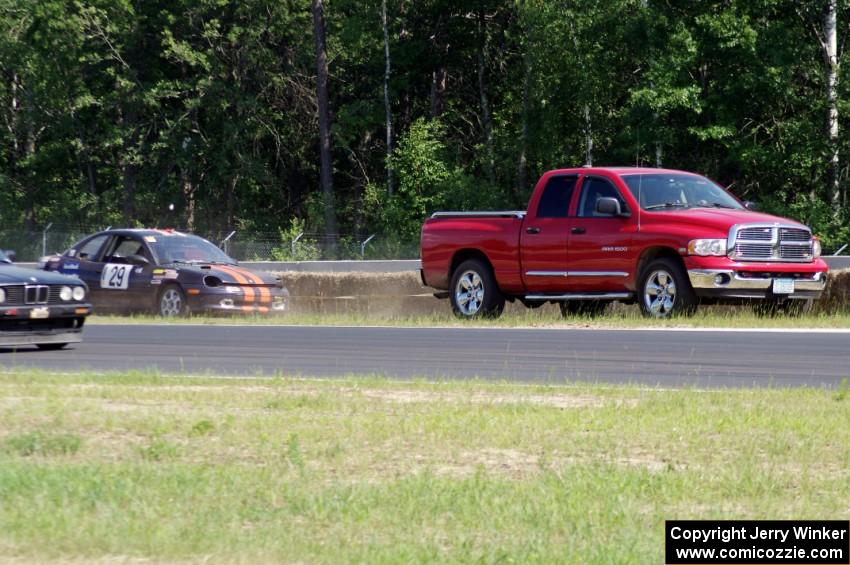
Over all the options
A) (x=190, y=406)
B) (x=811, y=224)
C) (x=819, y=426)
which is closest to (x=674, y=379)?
(x=819, y=426)

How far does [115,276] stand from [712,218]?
10.5m

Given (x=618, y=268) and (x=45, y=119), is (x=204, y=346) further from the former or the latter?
(x=45, y=119)

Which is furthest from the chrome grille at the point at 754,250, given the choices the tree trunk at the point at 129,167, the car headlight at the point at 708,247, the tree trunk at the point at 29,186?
the tree trunk at the point at 29,186

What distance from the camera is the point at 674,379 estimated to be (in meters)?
11.3

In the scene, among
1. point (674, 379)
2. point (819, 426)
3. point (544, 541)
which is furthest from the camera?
point (674, 379)

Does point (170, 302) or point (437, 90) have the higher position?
point (437, 90)

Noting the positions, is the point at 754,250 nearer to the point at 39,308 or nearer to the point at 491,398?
the point at 491,398

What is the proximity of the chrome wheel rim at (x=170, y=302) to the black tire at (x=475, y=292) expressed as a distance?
505 cm

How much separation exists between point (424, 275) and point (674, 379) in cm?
936

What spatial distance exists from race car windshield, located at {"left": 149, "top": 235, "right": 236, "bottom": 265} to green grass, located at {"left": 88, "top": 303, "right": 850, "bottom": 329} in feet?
3.99

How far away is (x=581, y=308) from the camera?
19.8 meters

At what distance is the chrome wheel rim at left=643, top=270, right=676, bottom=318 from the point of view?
Result: 1741 cm

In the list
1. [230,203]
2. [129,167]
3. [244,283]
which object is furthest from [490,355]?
[129,167]

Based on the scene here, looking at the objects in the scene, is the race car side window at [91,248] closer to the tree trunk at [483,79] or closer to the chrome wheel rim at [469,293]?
the chrome wheel rim at [469,293]
